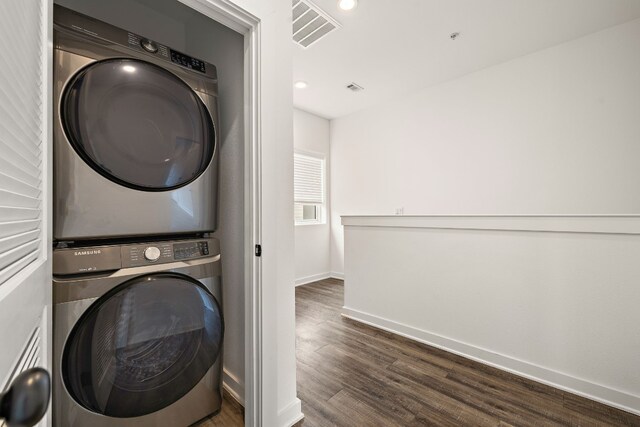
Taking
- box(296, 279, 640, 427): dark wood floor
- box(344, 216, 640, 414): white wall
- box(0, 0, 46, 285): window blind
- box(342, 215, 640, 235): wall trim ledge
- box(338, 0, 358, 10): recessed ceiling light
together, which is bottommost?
box(296, 279, 640, 427): dark wood floor

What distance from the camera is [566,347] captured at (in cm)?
165

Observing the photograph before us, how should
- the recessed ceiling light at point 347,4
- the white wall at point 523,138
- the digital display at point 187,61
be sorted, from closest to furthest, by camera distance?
the digital display at point 187,61, the recessed ceiling light at point 347,4, the white wall at point 523,138

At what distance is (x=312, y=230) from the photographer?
4.37 meters

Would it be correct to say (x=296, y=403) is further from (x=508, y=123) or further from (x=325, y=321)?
(x=508, y=123)

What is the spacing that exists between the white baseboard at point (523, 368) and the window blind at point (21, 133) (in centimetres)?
238

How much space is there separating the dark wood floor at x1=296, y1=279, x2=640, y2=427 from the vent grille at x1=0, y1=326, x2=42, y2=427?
1.22m

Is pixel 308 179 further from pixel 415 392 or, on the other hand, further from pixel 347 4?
pixel 415 392

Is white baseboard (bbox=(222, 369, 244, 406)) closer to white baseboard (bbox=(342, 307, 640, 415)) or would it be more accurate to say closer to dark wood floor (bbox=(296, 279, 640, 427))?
dark wood floor (bbox=(296, 279, 640, 427))

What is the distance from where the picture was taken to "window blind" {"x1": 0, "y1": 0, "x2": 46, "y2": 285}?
395 millimetres

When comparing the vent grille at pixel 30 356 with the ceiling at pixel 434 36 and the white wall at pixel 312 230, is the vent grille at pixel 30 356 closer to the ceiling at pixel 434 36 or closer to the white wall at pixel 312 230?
the ceiling at pixel 434 36

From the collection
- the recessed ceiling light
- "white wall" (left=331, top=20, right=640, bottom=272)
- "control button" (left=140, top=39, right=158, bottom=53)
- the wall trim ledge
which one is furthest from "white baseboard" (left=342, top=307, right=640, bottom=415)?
the recessed ceiling light

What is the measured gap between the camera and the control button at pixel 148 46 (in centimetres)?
117

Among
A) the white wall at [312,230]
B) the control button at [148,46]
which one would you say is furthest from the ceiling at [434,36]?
the control button at [148,46]

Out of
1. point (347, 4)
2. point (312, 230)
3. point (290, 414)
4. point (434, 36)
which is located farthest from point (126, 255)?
point (312, 230)
